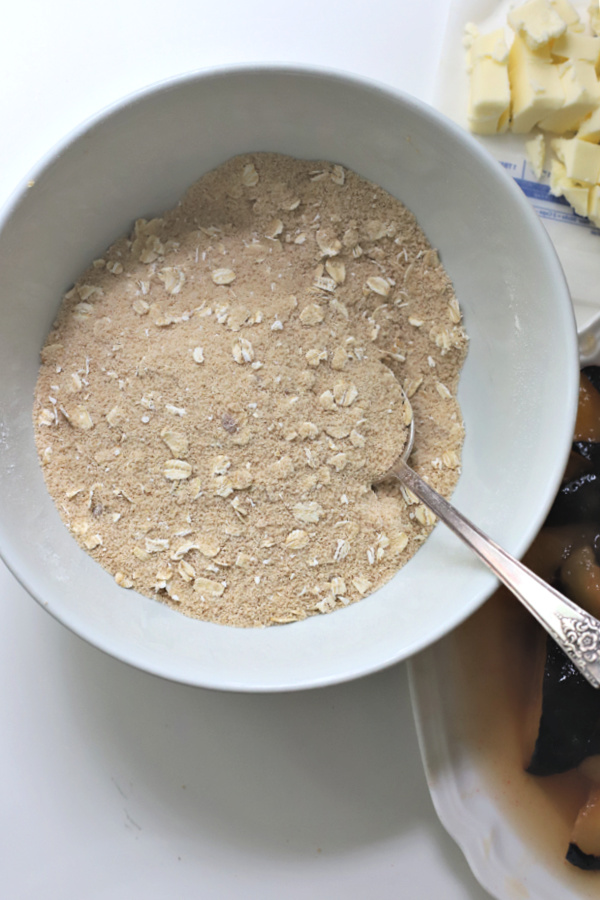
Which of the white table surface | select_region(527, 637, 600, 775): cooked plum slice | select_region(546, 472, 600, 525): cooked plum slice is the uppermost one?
select_region(546, 472, 600, 525): cooked plum slice

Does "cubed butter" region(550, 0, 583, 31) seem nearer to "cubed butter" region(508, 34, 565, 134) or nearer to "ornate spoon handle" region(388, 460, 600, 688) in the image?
"cubed butter" region(508, 34, 565, 134)

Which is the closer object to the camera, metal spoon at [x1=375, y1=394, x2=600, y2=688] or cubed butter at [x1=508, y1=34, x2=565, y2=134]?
metal spoon at [x1=375, y1=394, x2=600, y2=688]

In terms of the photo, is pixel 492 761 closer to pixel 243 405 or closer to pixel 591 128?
pixel 243 405

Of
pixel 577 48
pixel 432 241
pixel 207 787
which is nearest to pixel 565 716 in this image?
pixel 207 787

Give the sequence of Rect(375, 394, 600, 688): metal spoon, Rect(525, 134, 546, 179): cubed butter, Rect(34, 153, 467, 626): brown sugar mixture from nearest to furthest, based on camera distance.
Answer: Rect(375, 394, 600, 688): metal spoon → Rect(34, 153, 467, 626): brown sugar mixture → Rect(525, 134, 546, 179): cubed butter

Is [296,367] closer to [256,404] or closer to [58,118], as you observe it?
[256,404]

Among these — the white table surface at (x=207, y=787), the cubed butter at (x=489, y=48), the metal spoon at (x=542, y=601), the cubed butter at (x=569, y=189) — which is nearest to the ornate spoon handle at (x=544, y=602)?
the metal spoon at (x=542, y=601)

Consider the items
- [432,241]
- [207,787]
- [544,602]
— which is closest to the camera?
[544,602]

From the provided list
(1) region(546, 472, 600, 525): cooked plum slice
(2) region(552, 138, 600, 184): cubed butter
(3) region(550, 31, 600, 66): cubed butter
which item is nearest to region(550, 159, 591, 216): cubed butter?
(2) region(552, 138, 600, 184): cubed butter

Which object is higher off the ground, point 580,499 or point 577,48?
point 577,48
